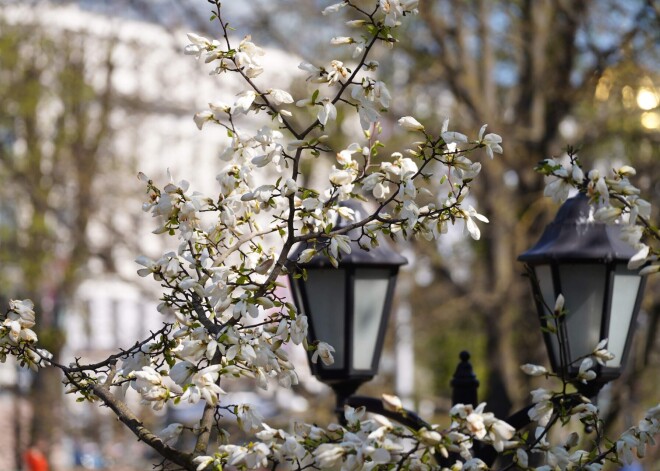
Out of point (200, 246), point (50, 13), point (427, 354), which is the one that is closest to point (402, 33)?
point (50, 13)

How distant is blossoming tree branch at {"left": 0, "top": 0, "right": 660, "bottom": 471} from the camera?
322 centimetres

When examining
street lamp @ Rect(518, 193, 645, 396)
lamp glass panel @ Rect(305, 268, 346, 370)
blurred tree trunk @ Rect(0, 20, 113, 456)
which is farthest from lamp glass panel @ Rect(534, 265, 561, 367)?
blurred tree trunk @ Rect(0, 20, 113, 456)

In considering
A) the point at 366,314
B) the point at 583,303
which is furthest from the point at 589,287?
the point at 366,314

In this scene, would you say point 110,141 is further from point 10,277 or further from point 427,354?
point 427,354

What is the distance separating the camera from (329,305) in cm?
469

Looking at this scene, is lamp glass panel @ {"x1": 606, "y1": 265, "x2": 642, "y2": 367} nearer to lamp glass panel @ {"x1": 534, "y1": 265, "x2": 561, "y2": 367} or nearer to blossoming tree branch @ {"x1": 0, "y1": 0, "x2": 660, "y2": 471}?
lamp glass panel @ {"x1": 534, "y1": 265, "x2": 561, "y2": 367}

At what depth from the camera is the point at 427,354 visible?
91.0 ft

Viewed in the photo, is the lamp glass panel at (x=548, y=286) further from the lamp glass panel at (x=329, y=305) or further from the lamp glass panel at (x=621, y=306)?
the lamp glass panel at (x=329, y=305)

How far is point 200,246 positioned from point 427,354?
2422cm

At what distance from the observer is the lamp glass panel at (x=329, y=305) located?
15.4 ft

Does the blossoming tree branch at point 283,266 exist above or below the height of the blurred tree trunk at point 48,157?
below

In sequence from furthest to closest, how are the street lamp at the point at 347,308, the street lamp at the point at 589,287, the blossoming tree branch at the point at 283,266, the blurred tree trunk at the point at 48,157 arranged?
the blurred tree trunk at the point at 48,157 < the street lamp at the point at 347,308 < the street lamp at the point at 589,287 < the blossoming tree branch at the point at 283,266

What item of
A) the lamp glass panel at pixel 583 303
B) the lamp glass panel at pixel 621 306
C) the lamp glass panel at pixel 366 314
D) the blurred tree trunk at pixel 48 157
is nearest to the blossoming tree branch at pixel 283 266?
the lamp glass panel at pixel 583 303

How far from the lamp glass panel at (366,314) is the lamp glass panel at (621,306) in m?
0.94
